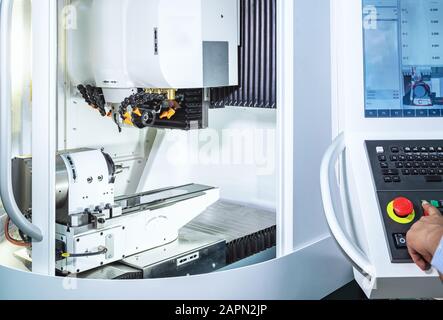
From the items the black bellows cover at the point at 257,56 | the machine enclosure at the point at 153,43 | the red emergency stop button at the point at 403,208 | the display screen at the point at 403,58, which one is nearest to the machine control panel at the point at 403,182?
the red emergency stop button at the point at 403,208

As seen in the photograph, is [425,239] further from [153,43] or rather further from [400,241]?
[153,43]

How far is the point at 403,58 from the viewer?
49.0 inches

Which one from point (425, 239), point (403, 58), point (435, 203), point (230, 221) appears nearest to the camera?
point (425, 239)

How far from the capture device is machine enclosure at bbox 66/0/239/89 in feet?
6.65

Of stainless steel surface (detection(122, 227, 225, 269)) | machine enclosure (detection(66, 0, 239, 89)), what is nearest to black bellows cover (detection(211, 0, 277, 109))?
machine enclosure (detection(66, 0, 239, 89))

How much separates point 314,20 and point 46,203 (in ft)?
3.68

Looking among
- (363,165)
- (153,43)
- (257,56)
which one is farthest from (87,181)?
(363,165)

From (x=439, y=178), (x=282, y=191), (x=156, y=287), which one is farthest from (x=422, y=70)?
(x=156, y=287)

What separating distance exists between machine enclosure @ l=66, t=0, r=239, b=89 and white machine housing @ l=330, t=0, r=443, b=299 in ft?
2.84

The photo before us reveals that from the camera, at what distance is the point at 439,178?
113 centimetres

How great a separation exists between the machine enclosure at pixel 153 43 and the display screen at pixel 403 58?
37.4 inches

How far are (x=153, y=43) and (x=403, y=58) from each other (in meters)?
1.08

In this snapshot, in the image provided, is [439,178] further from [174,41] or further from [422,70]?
[174,41]

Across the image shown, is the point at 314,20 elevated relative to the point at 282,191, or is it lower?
elevated
